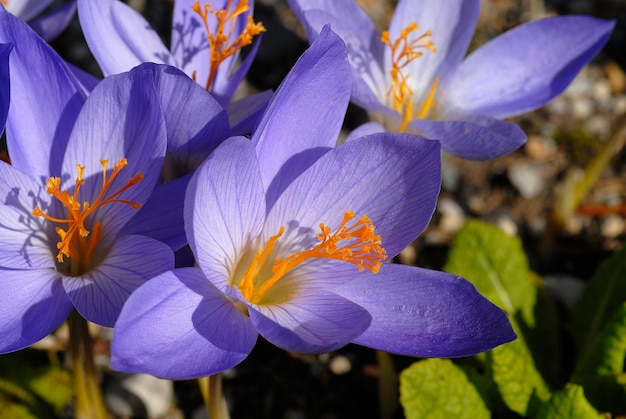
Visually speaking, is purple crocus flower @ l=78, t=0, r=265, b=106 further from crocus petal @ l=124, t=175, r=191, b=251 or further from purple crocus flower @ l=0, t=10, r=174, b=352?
crocus petal @ l=124, t=175, r=191, b=251

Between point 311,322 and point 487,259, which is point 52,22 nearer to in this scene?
point 311,322

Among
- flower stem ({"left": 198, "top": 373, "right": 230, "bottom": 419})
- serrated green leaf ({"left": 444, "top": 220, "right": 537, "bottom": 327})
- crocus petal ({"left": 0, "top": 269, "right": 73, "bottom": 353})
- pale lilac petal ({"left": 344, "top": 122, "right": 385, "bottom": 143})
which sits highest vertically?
crocus petal ({"left": 0, "top": 269, "right": 73, "bottom": 353})

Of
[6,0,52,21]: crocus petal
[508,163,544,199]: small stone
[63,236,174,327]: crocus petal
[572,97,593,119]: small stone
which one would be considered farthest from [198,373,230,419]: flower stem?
[572,97,593,119]: small stone

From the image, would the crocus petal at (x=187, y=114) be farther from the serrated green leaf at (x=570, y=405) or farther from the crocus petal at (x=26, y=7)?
the serrated green leaf at (x=570, y=405)

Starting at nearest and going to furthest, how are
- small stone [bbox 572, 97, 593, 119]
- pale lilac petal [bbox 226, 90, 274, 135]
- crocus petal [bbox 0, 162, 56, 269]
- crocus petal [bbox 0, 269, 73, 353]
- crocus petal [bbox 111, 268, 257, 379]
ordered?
crocus petal [bbox 111, 268, 257, 379], crocus petal [bbox 0, 269, 73, 353], crocus petal [bbox 0, 162, 56, 269], pale lilac petal [bbox 226, 90, 274, 135], small stone [bbox 572, 97, 593, 119]

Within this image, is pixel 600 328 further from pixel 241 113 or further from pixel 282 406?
pixel 241 113

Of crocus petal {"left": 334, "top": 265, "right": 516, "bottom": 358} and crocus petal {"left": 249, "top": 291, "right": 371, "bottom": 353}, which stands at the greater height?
crocus petal {"left": 249, "top": 291, "right": 371, "bottom": 353}

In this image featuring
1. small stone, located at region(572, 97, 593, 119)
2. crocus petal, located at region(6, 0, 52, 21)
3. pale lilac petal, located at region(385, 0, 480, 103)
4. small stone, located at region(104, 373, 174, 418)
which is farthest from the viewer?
small stone, located at region(572, 97, 593, 119)
